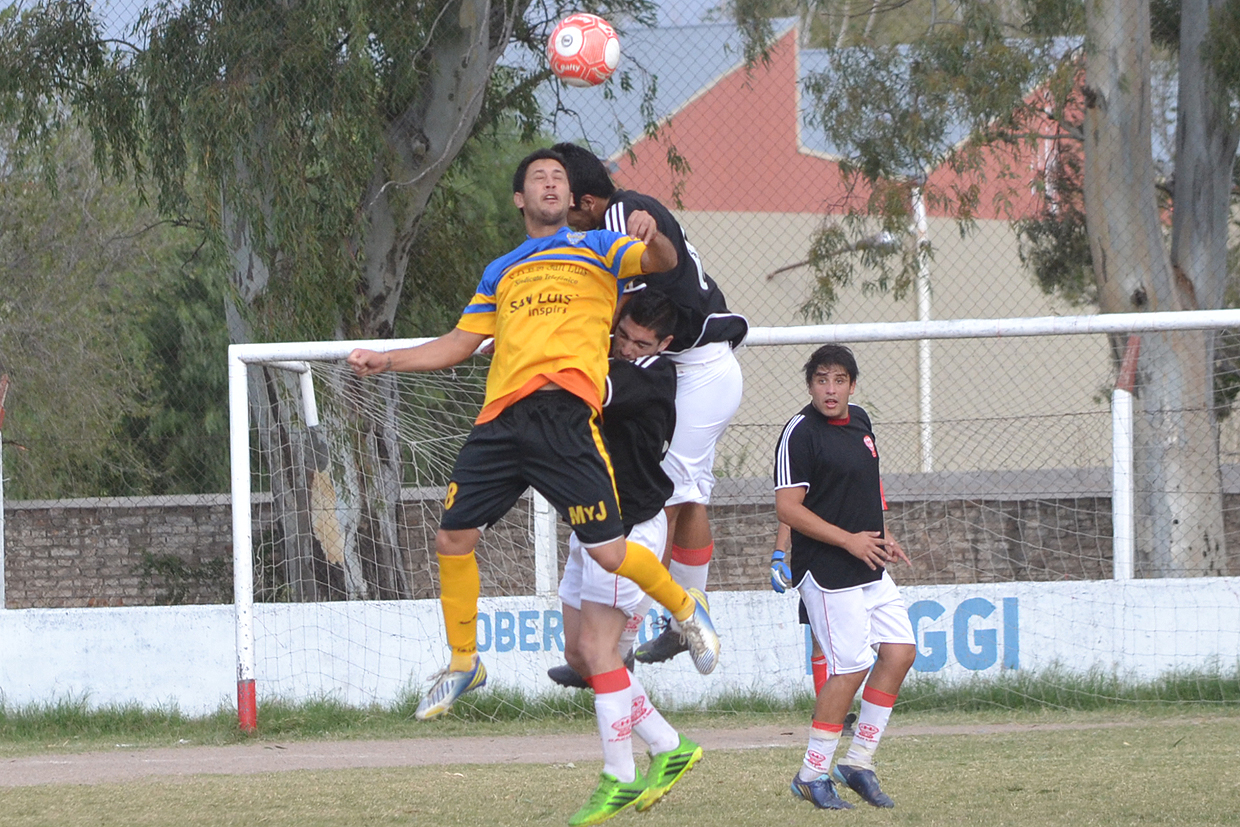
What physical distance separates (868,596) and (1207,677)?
435cm

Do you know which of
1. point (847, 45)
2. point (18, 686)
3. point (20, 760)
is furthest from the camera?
point (847, 45)

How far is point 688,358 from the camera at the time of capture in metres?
5.44

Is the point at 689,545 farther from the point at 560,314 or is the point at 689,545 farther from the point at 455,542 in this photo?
the point at 560,314

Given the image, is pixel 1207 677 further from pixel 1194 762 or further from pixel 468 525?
pixel 468 525

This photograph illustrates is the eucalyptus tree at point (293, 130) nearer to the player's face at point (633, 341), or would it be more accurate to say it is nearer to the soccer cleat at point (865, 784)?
the player's face at point (633, 341)

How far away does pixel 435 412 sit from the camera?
10.5 metres

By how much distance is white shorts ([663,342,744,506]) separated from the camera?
542cm

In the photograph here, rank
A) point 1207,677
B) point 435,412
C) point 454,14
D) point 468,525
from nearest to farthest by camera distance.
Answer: point 468,525 < point 1207,677 < point 435,412 < point 454,14

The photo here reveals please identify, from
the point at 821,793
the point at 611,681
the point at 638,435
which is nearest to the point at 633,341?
the point at 638,435

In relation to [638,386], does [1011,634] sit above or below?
below

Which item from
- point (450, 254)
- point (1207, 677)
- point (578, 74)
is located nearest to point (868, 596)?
point (578, 74)

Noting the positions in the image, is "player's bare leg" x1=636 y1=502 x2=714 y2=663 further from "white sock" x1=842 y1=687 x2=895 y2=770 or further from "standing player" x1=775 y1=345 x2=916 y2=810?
"white sock" x1=842 y1=687 x2=895 y2=770

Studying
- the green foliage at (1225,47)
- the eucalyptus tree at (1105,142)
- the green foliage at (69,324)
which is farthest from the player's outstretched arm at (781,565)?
the green foliage at (69,324)

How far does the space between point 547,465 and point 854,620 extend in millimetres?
1670
